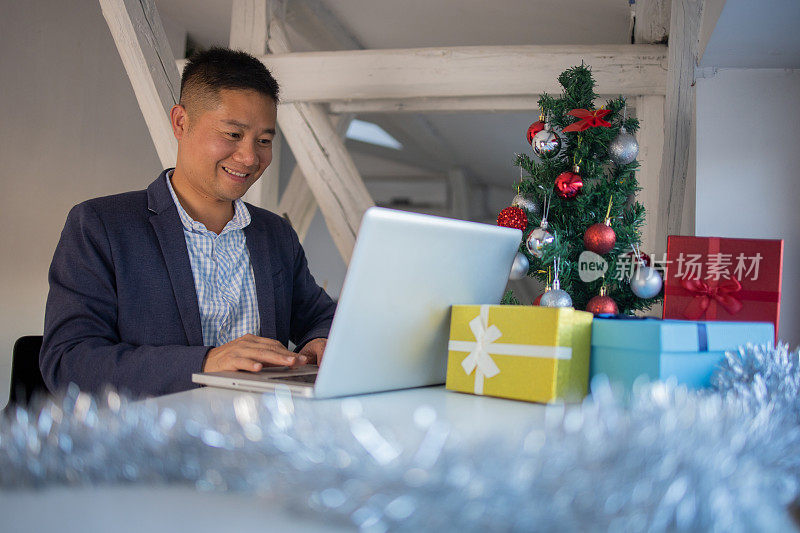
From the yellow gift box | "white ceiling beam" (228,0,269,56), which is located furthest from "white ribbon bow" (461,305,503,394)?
"white ceiling beam" (228,0,269,56)

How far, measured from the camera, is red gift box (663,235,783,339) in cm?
123

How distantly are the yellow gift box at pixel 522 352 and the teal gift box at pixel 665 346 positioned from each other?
0.03 meters

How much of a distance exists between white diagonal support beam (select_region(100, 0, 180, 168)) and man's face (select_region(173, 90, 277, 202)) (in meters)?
1.07

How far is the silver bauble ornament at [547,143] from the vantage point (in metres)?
1.72

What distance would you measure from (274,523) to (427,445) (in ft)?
0.41

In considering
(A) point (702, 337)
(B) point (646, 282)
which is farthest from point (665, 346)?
(B) point (646, 282)

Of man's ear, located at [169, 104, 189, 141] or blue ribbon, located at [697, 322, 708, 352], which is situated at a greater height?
man's ear, located at [169, 104, 189, 141]

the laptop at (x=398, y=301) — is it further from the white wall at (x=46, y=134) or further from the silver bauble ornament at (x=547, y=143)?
the white wall at (x=46, y=134)

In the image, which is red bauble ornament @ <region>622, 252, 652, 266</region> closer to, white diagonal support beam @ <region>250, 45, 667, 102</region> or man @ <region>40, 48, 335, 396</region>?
man @ <region>40, 48, 335, 396</region>

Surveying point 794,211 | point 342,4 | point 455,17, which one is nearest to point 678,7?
point 794,211

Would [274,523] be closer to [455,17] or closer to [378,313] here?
[378,313]

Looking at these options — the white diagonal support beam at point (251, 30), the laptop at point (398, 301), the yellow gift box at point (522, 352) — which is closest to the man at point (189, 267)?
the laptop at point (398, 301)

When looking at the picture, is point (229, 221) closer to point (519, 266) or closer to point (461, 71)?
point (519, 266)

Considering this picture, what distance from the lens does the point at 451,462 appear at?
1.63ft
